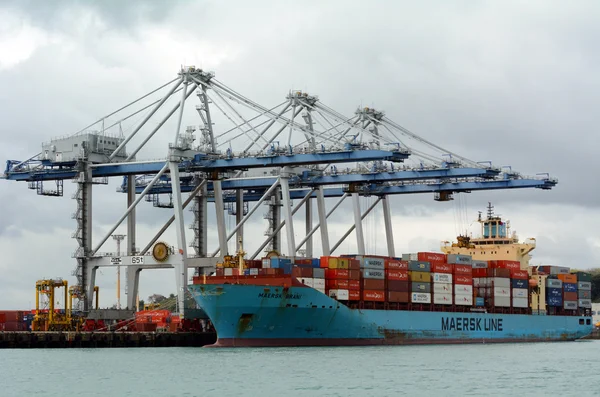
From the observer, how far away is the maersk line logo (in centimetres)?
6319

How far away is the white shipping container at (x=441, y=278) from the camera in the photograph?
62438 millimetres

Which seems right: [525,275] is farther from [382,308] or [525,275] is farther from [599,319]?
[599,319]

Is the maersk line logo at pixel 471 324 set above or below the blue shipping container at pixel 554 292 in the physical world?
below

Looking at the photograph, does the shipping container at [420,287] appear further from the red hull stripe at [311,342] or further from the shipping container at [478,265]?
the shipping container at [478,265]

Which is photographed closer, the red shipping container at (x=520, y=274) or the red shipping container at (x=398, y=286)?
the red shipping container at (x=398, y=286)

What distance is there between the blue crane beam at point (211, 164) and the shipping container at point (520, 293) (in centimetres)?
1247

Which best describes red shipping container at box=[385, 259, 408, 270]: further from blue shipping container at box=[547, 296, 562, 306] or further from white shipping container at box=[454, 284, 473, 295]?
blue shipping container at box=[547, 296, 562, 306]

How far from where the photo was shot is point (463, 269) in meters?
63.8

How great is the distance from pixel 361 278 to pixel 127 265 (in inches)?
603

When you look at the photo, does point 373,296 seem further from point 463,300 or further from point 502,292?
point 502,292

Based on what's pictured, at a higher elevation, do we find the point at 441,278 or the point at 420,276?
the point at 420,276

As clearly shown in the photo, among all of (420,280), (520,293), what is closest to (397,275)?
(420,280)

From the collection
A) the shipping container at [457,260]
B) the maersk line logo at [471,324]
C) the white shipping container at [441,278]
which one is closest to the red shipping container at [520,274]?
the maersk line logo at [471,324]

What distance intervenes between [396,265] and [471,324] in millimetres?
7842
